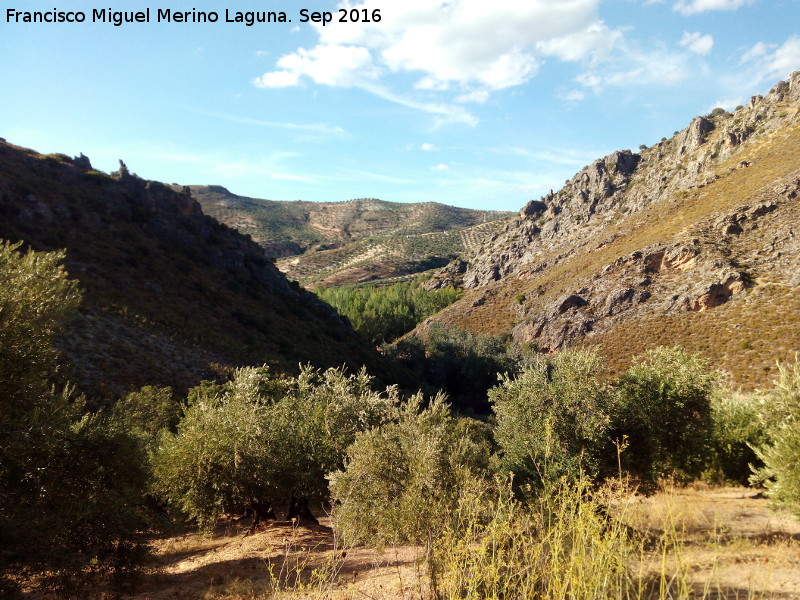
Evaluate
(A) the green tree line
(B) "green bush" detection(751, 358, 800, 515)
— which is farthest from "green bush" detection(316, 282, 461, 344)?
(B) "green bush" detection(751, 358, 800, 515)

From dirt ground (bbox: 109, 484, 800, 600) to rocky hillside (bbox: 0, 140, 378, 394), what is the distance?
17.8 meters

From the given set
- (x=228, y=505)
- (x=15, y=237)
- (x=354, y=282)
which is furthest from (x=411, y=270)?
(x=228, y=505)

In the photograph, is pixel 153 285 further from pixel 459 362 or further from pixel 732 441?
pixel 732 441

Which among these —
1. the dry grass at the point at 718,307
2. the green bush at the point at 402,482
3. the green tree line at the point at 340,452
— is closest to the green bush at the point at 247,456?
the green tree line at the point at 340,452

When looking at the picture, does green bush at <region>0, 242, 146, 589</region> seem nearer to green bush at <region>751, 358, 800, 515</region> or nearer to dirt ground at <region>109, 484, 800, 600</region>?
dirt ground at <region>109, 484, 800, 600</region>

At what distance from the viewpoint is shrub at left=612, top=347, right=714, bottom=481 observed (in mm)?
18734

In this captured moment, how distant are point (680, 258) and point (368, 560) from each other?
69340 mm

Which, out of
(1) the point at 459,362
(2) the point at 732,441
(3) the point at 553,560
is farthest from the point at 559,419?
(1) the point at 459,362

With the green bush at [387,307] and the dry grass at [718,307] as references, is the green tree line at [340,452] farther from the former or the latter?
the green bush at [387,307]

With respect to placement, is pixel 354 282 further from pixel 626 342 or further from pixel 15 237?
pixel 15 237

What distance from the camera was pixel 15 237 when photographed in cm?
3959

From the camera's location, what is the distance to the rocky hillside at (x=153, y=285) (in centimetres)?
3612

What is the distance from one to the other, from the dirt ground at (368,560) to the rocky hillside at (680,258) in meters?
28.6

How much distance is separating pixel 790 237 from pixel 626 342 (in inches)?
975
